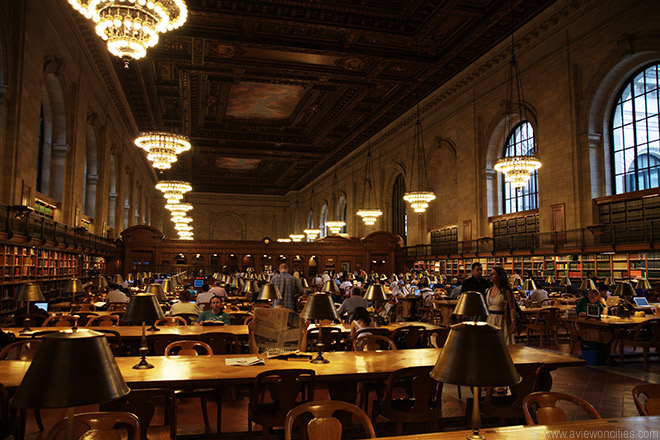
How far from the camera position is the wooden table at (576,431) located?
252cm

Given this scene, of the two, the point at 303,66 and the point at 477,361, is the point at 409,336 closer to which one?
the point at 477,361

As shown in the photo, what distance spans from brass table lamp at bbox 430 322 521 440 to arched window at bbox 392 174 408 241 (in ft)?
84.5

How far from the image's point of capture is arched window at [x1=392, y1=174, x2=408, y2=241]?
2802cm

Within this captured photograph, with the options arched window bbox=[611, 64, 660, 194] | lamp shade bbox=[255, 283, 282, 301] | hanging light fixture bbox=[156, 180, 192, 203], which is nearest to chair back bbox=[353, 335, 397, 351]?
lamp shade bbox=[255, 283, 282, 301]

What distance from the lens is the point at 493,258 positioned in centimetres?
1931

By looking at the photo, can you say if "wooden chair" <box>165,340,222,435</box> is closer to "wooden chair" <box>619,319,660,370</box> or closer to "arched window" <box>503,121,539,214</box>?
"wooden chair" <box>619,319,660,370</box>

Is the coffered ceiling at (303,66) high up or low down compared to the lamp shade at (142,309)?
up

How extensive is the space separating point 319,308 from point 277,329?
0.40 metres

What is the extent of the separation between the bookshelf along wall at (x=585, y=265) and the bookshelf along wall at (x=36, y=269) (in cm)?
1453

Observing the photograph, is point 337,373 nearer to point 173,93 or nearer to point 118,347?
point 118,347

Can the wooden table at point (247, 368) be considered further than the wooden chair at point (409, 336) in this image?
No

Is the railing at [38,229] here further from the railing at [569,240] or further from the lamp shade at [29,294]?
the railing at [569,240]

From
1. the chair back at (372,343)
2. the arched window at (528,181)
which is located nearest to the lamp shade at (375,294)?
the chair back at (372,343)

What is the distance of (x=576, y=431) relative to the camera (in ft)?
8.53
